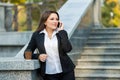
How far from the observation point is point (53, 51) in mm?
5762

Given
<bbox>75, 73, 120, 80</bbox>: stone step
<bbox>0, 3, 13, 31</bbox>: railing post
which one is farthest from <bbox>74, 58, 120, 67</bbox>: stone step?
<bbox>0, 3, 13, 31</bbox>: railing post

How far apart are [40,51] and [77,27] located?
3.92 m

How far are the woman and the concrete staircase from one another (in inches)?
130

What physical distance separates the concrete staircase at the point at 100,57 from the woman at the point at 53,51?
3.30 m

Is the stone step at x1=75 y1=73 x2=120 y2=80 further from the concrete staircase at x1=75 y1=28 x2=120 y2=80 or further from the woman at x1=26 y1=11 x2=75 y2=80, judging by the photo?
the woman at x1=26 y1=11 x2=75 y2=80

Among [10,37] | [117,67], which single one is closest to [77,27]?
[117,67]

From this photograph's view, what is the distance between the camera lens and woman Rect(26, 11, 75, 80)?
5.72m

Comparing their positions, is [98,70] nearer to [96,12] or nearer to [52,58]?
[52,58]

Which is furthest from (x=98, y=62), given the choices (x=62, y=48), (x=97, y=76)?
(x=62, y=48)

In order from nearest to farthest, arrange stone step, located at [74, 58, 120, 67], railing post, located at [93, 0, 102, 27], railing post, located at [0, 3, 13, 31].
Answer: stone step, located at [74, 58, 120, 67] < railing post, located at [93, 0, 102, 27] < railing post, located at [0, 3, 13, 31]

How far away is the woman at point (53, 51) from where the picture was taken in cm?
572

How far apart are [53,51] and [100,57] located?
15.0 feet

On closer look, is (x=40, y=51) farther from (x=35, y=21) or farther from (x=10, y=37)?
(x=35, y=21)

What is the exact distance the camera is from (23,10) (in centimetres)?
1734
